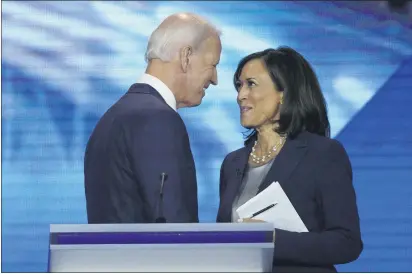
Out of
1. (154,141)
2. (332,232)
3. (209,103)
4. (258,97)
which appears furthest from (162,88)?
(209,103)

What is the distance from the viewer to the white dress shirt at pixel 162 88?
299cm

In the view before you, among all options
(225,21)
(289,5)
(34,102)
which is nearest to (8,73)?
(34,102)

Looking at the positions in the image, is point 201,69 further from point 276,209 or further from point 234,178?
point 276,209

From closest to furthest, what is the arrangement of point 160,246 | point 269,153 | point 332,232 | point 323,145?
point 160,246 < point 332,232 < point 323,145 < point 269,153

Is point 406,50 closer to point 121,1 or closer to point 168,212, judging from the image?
point 121,1

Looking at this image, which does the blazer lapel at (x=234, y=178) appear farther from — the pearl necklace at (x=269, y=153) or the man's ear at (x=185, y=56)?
the man's ear at (x=185, y=56)

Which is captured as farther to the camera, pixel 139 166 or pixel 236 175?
pixel 236 175

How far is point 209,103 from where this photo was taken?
14.9ft

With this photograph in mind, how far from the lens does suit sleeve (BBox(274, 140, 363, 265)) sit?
2.79 m

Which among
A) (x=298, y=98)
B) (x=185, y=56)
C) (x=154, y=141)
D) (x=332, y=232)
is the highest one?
(x=185, y=56)

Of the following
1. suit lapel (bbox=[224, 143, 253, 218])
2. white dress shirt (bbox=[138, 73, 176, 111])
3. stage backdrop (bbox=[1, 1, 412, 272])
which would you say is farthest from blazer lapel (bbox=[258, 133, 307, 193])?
stage backdrop (bbox=[1, 1, 412, 272])

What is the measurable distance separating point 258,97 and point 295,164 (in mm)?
287

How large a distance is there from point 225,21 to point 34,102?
3.04 feet

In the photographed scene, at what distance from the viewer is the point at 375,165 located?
455 centimetres
